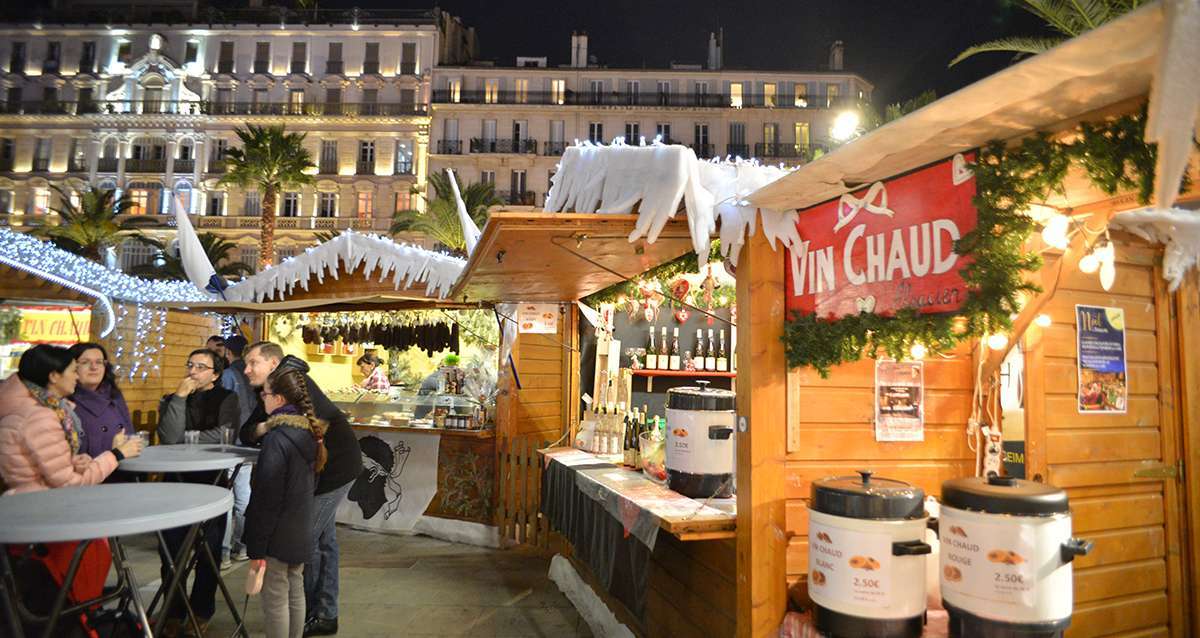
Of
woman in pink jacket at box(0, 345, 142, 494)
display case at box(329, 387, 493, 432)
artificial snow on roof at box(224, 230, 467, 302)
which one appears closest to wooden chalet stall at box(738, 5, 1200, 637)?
woman in pink jacket at box(0, 345, 142, 494)

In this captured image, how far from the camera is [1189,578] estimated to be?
4066 mm

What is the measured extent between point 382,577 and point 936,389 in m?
5.27

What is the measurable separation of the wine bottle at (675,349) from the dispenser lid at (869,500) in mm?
3995

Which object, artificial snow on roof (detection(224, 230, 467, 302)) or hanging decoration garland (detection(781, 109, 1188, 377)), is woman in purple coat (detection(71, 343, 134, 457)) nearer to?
artificial snow on roof (detection(224, 230, 467, 302))

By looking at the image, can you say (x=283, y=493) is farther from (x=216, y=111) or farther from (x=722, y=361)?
(x=216, y=111)

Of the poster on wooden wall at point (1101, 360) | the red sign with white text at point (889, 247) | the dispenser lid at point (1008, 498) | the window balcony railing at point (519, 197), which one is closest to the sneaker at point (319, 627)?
the red sign with white text at point (889, 247)

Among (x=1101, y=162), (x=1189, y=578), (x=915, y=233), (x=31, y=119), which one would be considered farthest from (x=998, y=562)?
(x=31, y=119)

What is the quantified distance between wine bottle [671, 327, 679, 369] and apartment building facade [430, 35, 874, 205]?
3366cm

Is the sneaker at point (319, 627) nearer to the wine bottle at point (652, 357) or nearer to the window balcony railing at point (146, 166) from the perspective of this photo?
the wine bottle at point (652, 357)

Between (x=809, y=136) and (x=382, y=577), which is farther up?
(x=809, y=136)

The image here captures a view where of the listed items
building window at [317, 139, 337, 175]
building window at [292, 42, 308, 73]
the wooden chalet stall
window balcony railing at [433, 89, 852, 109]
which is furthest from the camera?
building window at [292, 42, 308, 73]

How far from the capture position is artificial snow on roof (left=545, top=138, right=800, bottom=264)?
11.1ft

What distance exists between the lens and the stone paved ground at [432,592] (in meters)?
5.21

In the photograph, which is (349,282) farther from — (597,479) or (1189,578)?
(1189,578)
